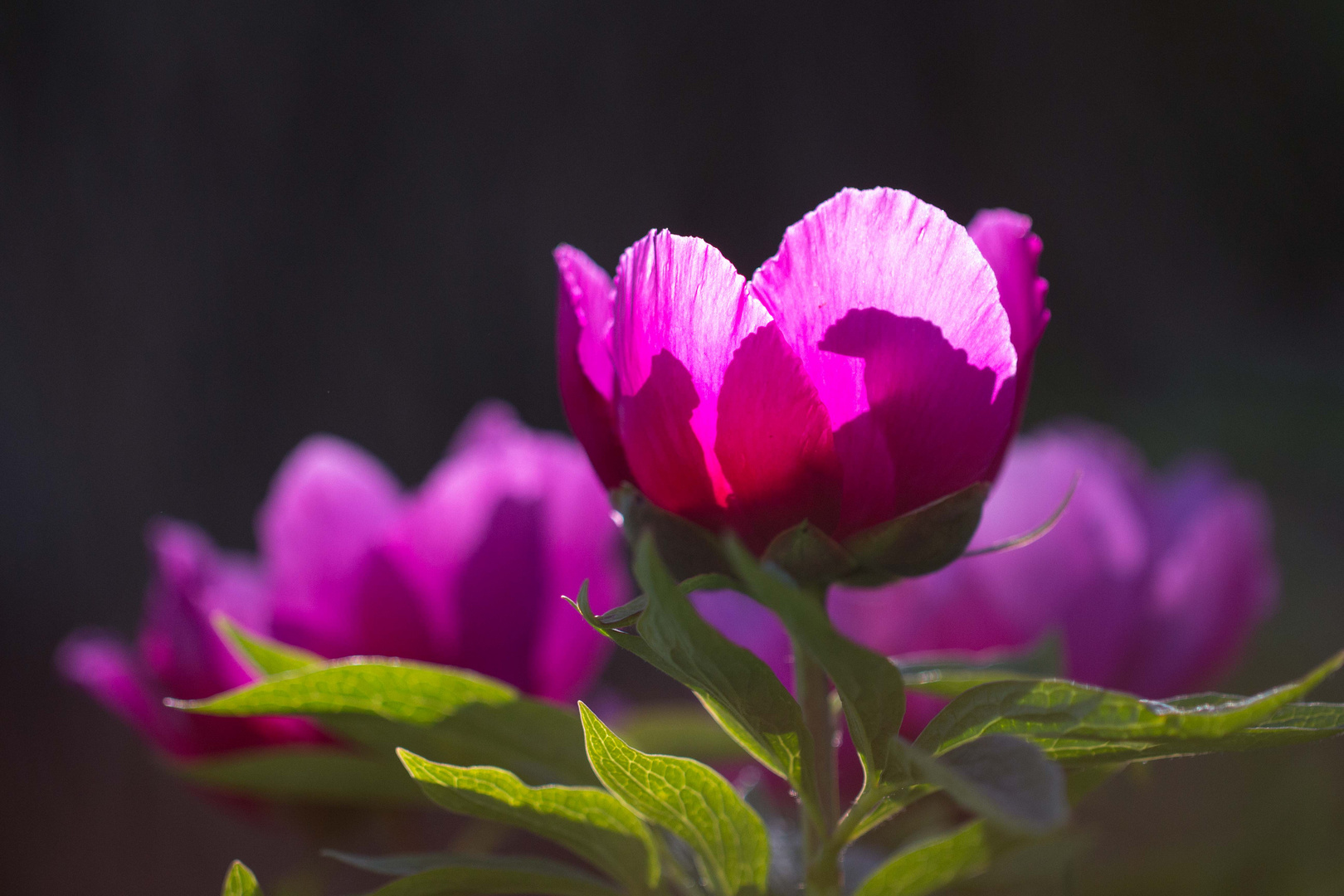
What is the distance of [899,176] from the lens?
6.73 ft

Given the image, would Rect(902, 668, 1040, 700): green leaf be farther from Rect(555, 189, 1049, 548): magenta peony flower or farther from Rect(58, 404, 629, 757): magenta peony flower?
Rect(58, 404, 629, 757): magenta peony flower

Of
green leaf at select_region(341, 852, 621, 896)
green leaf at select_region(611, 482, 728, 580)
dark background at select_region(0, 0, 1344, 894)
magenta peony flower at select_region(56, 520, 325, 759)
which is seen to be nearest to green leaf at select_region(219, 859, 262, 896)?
green leaf at select_region(341, 852, 621, 896)

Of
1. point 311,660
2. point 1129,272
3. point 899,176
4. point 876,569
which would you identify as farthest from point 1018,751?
point 1129,272

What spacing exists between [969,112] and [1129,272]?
0.48 m

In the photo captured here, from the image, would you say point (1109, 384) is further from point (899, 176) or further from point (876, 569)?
point (876, 569)

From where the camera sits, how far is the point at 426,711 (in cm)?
34

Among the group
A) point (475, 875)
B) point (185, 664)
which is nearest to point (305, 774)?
point (185, 664)

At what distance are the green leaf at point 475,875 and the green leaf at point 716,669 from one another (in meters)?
0.08

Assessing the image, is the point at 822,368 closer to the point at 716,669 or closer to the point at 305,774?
the point at 716,669

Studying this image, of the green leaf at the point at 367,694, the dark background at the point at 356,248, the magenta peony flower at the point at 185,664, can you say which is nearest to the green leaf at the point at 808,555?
the green leaf at the point at 367,694

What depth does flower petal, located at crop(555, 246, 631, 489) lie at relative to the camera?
0.31 metres

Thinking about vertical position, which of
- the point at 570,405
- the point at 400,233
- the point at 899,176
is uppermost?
the point at 899,176

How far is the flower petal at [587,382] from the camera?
306mm

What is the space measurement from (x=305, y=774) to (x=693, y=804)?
24 cm
